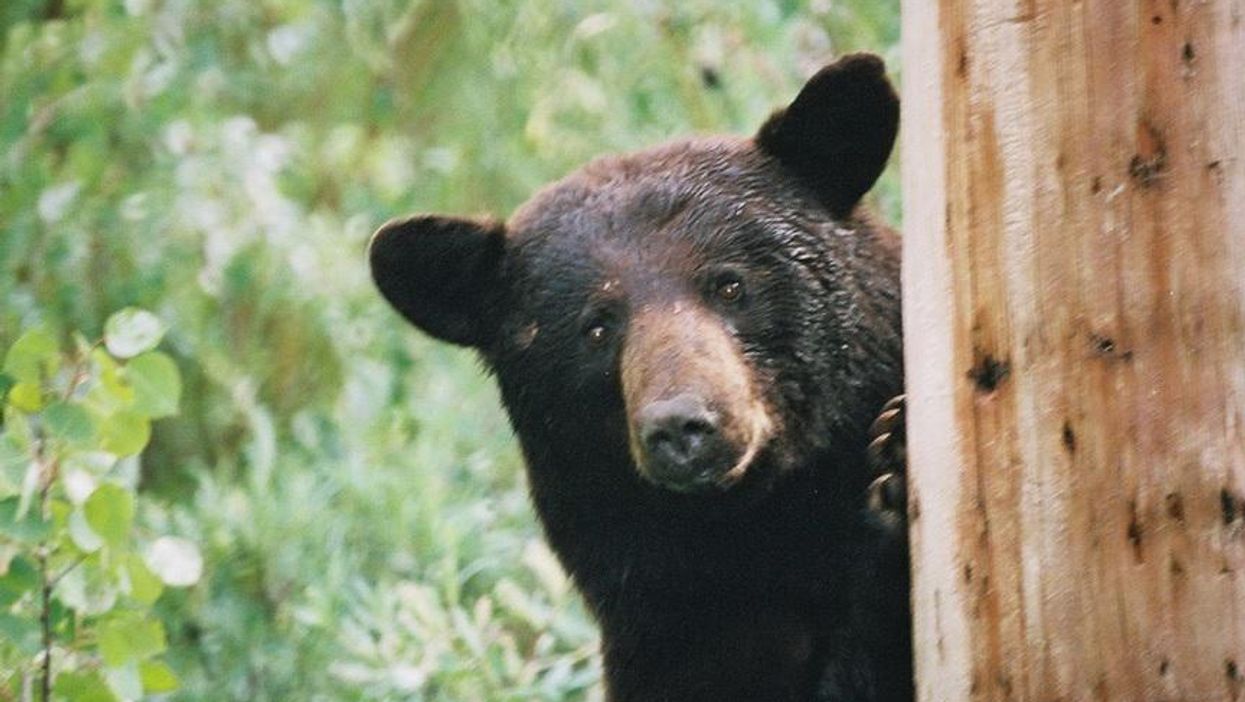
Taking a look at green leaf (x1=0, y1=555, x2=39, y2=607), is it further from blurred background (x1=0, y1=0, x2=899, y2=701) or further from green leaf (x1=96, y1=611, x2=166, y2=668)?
blurred background (x1=0, y1=0, x2=899, y2=701)

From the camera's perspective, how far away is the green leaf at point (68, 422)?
13.5 feet

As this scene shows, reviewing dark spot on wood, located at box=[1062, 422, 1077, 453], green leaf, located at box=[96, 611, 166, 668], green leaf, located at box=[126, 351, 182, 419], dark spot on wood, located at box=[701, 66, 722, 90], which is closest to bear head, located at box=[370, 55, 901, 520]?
green leaf, located at box=[126, 351, 182, 419]

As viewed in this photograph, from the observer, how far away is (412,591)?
5.46 m

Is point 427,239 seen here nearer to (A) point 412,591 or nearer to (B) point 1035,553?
(A) point 412,591

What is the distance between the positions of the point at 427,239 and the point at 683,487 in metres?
1.04

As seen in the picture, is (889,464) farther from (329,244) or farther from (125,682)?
(329,244)

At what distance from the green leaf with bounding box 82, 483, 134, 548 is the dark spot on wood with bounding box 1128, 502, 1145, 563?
228cm

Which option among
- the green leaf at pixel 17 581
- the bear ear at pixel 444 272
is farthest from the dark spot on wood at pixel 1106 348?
the green leaf at pixel 17 581

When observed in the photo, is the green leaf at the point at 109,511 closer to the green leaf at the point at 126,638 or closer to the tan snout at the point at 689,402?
the green leaf at the point at 126,638

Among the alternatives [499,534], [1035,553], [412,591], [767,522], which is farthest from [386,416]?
[1035,553]

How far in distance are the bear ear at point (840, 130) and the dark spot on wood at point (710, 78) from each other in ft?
6.85

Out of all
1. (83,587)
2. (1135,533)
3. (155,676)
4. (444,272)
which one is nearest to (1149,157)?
(1135,533)

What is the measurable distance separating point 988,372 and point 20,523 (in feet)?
7.49

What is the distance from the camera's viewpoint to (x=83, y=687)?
4.29 metres
